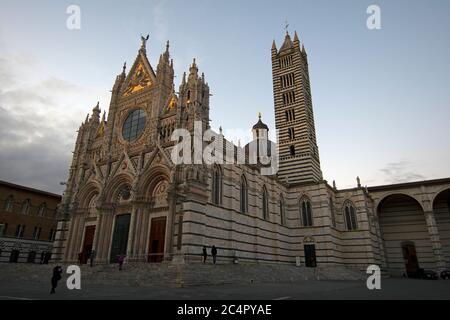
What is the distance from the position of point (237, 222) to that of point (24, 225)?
81.8ft

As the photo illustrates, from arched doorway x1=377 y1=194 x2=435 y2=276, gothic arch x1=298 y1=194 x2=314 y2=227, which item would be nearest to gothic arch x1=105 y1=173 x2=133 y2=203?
gothic arch x1=298 y1=194 x2=314 y2=227

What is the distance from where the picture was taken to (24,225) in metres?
33.8

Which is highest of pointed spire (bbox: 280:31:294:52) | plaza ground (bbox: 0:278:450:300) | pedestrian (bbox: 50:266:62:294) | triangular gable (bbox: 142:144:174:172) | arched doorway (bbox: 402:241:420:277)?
pointed spire (bbox: 280:31:294:52)

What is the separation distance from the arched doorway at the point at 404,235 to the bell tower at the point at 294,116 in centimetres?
1101

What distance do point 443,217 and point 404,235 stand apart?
482cm

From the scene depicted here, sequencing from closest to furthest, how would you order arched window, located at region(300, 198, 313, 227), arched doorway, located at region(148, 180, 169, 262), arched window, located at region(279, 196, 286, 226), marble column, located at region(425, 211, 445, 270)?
1. arched doorway, located at region(148, 180, 169, 262)
2. arched window, located at region(279, 196, 286, 226)
3. marble column, located at region(425, 211, 445, 270)
4. arched window, located at region(300, 198, 313, 227)

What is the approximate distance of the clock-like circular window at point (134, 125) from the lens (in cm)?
2849

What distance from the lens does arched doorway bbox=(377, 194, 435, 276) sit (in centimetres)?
3666

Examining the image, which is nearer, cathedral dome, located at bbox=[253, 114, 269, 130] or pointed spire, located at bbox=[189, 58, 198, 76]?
pointed spire, located at bbox=[189, 58, 198, 76]

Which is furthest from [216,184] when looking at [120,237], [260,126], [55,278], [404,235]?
[260,126]

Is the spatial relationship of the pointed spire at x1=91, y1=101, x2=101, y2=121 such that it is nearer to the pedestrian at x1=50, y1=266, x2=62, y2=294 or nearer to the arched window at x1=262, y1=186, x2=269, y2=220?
the arched window at x1=262, y1=186, x2=269, y2=220

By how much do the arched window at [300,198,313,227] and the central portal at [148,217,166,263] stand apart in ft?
56.1

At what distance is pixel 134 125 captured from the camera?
29188 millimetres
